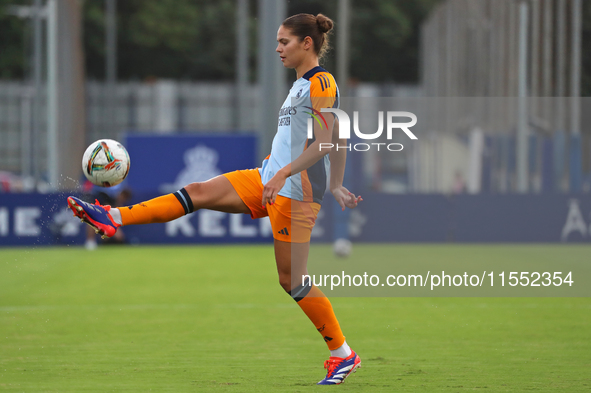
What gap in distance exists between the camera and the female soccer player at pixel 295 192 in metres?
5.18

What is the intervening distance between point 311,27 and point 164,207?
4.86 feet

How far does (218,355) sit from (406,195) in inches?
477

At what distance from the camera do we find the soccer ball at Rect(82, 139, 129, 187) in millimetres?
5719

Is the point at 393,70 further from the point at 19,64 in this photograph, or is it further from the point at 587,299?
the point at 587,299

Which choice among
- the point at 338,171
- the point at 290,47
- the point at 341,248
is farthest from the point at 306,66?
the point at 341,248

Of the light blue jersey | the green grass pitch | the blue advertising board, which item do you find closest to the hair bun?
the light blue jersey

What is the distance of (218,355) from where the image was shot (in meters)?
6.39

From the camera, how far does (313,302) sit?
17.8 ft

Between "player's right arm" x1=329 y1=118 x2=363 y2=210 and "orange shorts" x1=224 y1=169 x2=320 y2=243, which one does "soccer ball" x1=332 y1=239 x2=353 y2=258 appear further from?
"orange shorts" x1=224 y1=169 x2=320 y2=243

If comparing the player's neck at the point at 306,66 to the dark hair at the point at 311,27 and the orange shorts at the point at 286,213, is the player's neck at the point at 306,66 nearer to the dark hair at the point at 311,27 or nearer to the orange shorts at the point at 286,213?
the dark hair at the point at 311,27

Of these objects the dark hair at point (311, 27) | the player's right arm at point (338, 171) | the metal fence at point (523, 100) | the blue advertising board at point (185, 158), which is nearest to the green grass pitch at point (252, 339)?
the player's right arm at point (338, 171)

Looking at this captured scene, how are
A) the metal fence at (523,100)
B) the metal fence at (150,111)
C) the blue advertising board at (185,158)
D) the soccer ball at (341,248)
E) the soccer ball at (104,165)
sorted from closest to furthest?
the soccer ball at (104,165) < the soccer ball at (341,248) < the metal fence at (523,100) < the blue advertising board at (185,158) < the metal fence at (150,111)

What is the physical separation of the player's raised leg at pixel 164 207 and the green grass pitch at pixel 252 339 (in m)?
1.06

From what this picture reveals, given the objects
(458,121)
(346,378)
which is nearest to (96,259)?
(346,378)
